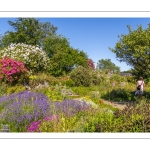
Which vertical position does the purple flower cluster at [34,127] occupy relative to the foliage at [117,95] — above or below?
below

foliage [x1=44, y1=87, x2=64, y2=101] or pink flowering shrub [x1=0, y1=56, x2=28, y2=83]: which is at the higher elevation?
pink flowering shrub [x1=0, y1=56, x2=28, y2=83]

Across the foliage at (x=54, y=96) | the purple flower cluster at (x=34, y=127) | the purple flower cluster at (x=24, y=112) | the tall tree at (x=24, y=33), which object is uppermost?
the tall tree at (x=24, y=33)

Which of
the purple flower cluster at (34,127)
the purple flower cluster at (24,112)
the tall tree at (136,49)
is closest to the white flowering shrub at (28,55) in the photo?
the tall tree at (136,49)

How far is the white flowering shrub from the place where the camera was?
61.3 feet

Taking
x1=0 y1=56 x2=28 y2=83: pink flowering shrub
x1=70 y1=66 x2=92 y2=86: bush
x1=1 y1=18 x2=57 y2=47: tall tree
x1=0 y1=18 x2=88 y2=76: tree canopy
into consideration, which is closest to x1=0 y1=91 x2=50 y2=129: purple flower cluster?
x1=0 y1=56 x2=28 y2=83: pink flowering shrub

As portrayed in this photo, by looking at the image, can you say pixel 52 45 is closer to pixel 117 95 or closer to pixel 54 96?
pixel 117 95

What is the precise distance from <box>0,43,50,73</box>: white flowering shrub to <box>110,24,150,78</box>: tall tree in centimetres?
895

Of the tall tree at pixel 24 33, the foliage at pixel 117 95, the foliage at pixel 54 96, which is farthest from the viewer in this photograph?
the tall tree at pixel 24 33

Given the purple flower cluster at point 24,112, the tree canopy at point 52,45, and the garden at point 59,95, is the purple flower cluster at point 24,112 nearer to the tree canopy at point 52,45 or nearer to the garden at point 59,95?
the garden at point 59,95

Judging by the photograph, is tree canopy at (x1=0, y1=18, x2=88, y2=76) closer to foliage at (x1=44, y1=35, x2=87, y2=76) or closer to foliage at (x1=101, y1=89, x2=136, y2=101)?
foliage at (x1=44, y1=35, x2=87, y2=76)

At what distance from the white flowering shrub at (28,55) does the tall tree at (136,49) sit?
895 cm

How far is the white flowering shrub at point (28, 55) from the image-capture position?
18.7m
